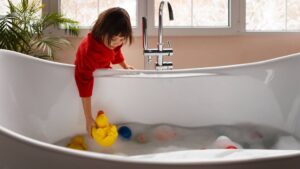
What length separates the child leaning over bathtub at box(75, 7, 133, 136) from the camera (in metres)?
1.62

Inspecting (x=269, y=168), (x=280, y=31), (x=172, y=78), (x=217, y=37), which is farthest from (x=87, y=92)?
(x=280, y=31)

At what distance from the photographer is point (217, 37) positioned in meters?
2.70

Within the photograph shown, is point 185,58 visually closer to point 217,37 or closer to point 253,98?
point 217,37

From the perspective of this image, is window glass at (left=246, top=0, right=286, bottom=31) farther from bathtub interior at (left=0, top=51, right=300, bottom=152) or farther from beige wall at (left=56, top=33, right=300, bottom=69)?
bathtub interior at (left=0, top=51, right=300, bottom=152)

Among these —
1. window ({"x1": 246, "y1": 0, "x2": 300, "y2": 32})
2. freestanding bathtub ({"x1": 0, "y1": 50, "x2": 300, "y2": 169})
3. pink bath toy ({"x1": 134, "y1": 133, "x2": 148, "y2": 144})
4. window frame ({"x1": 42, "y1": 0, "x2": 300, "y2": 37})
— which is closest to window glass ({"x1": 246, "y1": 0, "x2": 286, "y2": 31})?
window ({"x1": 246, "y1": 0, "x2": 300, "y2": 32})

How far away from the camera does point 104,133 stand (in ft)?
5.27

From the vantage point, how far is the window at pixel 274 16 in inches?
110

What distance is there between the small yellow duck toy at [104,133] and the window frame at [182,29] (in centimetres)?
108

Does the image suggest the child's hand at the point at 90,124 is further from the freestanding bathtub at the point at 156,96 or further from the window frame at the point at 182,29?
the window frame at the point at 182,29

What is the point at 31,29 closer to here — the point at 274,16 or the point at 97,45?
the point at 97,45

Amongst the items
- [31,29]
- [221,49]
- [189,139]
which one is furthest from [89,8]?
[189,139]

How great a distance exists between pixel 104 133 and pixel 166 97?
0.40 meters

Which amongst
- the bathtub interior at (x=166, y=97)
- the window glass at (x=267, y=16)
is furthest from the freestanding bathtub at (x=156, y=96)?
the window glass at (x=267, y=16)

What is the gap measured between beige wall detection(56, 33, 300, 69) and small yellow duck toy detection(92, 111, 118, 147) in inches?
39.4
